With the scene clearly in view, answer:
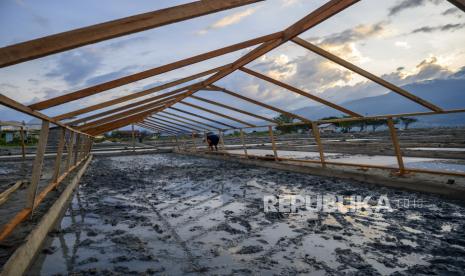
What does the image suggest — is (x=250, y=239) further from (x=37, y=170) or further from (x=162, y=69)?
(x=37, y=170)

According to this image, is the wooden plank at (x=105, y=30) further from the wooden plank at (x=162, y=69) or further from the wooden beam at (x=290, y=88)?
the wooden beam at (x=290, y=88)

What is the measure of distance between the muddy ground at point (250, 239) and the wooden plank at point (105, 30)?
1.90 meters

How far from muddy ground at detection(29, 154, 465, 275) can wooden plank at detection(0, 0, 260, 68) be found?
190cm

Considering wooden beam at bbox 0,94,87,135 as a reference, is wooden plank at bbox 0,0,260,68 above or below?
above

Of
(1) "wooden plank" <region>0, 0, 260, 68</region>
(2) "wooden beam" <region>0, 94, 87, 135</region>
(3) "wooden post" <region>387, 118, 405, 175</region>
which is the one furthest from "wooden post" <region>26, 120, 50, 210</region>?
(3) "wooden post" <region>387, 118, 405, 175</region>

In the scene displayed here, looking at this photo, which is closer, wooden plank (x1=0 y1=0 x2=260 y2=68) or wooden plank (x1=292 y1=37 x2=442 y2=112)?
wooden plank (x1=0 y1=0 x2=260 y2=68)

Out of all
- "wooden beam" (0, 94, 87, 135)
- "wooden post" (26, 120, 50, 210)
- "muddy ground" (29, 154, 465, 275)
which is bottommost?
"muddy ground" (29, 154, 465, 275)

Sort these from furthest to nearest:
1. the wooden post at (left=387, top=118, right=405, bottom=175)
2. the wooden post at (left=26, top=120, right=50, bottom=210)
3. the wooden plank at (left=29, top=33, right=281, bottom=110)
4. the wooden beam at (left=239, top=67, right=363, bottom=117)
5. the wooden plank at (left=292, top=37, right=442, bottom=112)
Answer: the wooden beam at (left=239, top=67, right=363, bottom=117), the wooden post at (left=387, top=118, right=405, bottom=175), the wooden plank at (left=292, top=37, right=442, bottom=112), the wooden plank at (left=29, top=33, right=281, bottom=110), the wooden post at (left=26, top=120, right=50, bottom=210)

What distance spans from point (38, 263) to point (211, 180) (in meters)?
5.39

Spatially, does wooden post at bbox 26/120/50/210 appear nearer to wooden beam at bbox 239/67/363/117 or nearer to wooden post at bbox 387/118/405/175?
wooden beam at bbox 239/67/363/117

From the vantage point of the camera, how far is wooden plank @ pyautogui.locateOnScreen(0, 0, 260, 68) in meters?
2.00

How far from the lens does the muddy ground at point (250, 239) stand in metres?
2.77

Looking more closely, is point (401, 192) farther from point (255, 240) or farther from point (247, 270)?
point (247, 270)

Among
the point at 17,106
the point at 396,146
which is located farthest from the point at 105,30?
the point at 396,146
